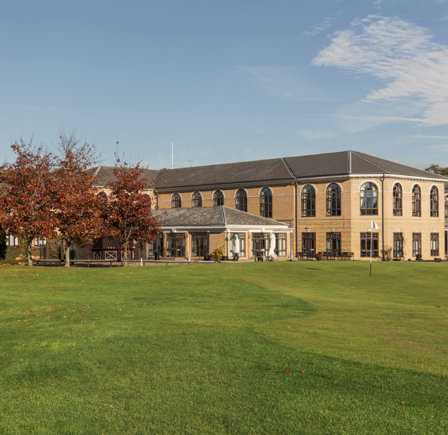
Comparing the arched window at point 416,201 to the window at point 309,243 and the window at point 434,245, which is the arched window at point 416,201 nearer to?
the window at point 434,245

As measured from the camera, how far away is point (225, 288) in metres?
20.5

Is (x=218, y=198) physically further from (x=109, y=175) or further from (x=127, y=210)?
(x=127, y=210)

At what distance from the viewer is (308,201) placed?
5250 centimetres

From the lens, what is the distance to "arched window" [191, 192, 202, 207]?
196ft

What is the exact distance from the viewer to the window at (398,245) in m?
49.7

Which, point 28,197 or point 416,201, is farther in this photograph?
point 416,201

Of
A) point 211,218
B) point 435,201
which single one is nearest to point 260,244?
point 211,218

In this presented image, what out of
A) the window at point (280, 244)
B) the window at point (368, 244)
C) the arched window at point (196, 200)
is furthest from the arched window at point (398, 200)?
the arched window at point (196, 200)

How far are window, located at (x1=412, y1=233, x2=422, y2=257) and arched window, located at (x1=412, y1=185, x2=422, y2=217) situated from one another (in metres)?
2.30

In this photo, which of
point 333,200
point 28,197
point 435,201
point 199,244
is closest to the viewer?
point 28,197

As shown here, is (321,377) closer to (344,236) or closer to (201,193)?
(344,236)

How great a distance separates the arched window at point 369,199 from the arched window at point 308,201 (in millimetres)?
5230

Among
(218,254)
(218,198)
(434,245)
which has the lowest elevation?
(218,254)

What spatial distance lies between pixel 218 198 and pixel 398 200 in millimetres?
20852
